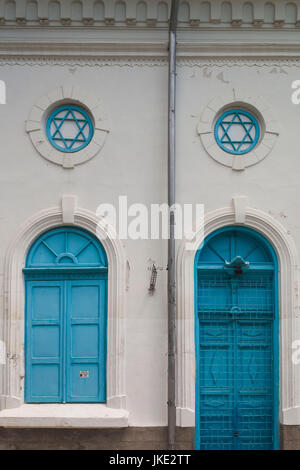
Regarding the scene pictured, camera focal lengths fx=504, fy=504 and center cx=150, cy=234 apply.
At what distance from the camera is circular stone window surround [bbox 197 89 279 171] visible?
7.82 meters

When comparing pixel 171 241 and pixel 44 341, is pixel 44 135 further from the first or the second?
pixel 44 341

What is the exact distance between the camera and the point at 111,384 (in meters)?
7.48

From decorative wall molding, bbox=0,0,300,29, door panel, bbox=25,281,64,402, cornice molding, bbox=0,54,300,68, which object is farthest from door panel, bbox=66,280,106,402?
decorative wall molding, bbox=0,0,300,29

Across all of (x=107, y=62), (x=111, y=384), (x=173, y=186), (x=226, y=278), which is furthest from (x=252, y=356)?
(x=107, y=62)

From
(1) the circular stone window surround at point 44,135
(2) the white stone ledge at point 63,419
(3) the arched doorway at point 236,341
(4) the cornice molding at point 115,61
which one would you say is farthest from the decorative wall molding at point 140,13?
(2) the white stone ledge at point 63,419

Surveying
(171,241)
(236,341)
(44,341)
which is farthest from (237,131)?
(44,341)

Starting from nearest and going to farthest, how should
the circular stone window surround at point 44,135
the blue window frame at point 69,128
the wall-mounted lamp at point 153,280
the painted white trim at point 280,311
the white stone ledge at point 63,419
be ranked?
the white stone ledge at point 63,419
the painted white trim at point 280,311
the wall-mounted lamp at point 153,280
the circular stone window surround at point 44,135
the blue window frame at point 69,128

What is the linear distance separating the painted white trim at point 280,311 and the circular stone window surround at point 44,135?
81.0 inches

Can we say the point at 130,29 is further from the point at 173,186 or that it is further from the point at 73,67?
the point at 173,186

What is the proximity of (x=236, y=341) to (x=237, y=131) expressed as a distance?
3278 millimetres

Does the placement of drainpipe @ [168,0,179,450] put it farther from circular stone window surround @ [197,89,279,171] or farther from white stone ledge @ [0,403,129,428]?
white stone ledge @ [0,403,129,428]

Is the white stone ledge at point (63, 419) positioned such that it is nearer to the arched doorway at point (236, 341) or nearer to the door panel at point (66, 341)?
the door panel at point (66, 341)

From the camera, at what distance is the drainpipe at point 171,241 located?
733 cm

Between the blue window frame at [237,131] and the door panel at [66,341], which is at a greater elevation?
the blue window frame at [237,131]
